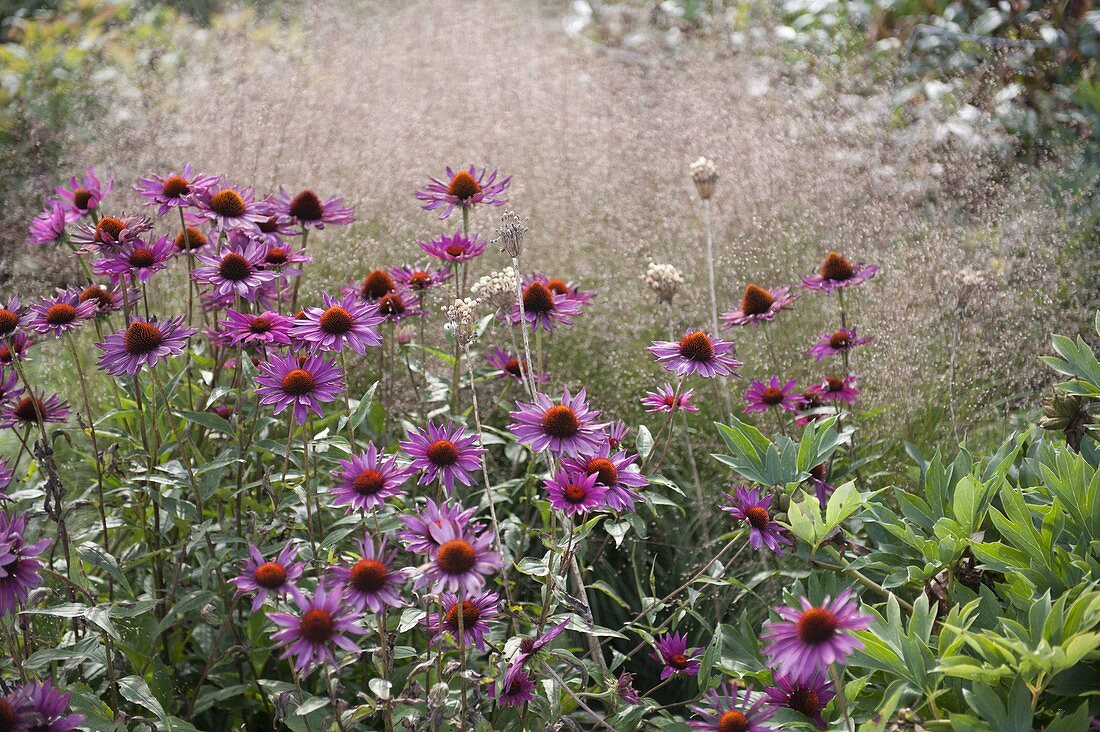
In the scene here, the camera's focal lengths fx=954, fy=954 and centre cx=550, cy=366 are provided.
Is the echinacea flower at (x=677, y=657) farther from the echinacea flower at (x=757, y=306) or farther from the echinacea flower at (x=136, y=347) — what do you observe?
the echinacea flower at (x=136, y=347)

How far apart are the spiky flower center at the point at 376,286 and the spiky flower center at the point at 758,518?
0.83m

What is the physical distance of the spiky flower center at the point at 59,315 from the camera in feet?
4.91

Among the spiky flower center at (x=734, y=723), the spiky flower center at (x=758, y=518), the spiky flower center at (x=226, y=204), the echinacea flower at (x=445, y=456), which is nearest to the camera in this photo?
the spiky flower center at (x=734, y=723)

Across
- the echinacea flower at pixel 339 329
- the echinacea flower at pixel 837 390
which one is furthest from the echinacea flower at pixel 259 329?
the echinacea flower at pixel 837 390

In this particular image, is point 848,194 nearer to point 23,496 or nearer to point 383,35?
point 23,496

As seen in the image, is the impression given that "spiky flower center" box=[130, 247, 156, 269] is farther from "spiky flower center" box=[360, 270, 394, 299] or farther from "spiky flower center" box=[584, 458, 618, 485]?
"spiky flower center" box=[584, 458, 618, 485]

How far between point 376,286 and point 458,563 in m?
0.91

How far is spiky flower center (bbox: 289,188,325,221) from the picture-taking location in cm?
176

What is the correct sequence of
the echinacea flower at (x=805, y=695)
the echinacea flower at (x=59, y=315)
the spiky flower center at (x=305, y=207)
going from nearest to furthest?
the echinacea flower at (x=805, y=695), the echinacea flower at (x=59, y=315), the spiky flower center at (x=305, y=207)

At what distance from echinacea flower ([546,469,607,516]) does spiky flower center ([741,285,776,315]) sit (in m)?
0.73

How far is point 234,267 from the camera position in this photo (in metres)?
1.51

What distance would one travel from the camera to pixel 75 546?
1.59m

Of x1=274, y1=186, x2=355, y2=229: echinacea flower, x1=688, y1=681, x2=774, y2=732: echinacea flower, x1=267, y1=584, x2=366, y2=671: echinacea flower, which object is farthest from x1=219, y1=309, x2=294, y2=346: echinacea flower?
x1=688, y1=681, x2=774, y2=732: echinacea flower

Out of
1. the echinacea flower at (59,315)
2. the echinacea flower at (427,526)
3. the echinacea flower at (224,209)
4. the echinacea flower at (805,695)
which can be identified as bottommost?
the echinacea flower at (805,695)
